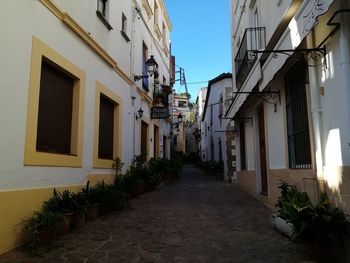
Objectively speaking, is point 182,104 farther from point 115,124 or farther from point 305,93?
point 305,93

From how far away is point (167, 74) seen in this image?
20.5m

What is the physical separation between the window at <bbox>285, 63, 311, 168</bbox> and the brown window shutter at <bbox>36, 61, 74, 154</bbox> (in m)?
4.48

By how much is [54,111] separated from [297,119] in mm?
4593

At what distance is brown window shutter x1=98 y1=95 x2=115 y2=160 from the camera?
9.31 m

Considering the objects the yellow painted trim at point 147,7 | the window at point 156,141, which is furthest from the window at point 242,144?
the yellow painted trim at point 147,7

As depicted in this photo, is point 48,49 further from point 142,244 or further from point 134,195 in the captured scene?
point 134,195

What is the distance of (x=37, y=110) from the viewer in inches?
232

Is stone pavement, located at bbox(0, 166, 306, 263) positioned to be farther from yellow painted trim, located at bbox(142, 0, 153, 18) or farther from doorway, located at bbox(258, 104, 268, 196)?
yellow painted trim, located at bbox(142, 0, 153, 18)

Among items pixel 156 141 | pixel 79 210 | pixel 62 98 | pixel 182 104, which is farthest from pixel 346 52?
pixel 182 104

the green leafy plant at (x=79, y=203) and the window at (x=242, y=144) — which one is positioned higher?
the window at (x=242, y=144)

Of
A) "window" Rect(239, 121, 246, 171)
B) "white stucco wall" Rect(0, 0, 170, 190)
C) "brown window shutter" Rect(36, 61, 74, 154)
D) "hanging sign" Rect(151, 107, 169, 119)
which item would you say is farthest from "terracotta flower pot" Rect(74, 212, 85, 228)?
"hanging sign" Rect(151, 107, 169, 119)

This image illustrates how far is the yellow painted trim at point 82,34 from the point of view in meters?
6.46

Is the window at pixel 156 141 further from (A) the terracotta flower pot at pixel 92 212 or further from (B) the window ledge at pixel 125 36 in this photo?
(A) the terracotta flower pot at pixel 92 212

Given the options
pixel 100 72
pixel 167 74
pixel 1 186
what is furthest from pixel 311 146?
pixel 167 74
